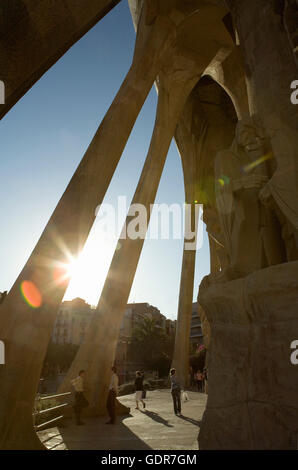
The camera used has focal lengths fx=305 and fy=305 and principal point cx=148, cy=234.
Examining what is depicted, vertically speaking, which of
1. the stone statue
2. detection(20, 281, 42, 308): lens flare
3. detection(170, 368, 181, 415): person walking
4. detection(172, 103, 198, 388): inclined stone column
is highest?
detection(172, 103, 198, 388): inclined stone column

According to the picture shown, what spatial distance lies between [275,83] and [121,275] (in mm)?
6616

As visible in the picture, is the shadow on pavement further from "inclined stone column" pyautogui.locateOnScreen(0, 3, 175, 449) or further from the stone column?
the stone column

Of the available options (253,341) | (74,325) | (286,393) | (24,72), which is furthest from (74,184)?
(74,325)

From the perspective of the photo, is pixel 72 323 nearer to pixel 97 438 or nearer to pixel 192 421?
pixel 192 421

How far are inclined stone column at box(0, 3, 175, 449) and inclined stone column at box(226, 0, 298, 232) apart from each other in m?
3.33

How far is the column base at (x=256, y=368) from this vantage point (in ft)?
8.25

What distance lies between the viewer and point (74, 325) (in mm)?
54188

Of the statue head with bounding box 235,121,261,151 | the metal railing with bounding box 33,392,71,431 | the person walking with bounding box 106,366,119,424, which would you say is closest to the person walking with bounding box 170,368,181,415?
the person walking with bounding box 106,366,119,424

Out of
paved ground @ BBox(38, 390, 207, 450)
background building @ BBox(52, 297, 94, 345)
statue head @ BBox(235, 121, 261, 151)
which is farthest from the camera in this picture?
background building @ BBox(52, 297, 94, 345)

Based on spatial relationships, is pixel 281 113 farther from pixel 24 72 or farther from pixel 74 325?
pixel 74 325

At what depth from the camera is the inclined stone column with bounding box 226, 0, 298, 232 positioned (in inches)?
134

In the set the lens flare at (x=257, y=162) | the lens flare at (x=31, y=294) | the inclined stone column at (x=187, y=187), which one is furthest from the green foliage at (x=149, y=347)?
the lens flare at (x=257, y=162)

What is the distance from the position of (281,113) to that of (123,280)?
6.57 m

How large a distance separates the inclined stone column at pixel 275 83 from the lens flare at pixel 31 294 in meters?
3.87
